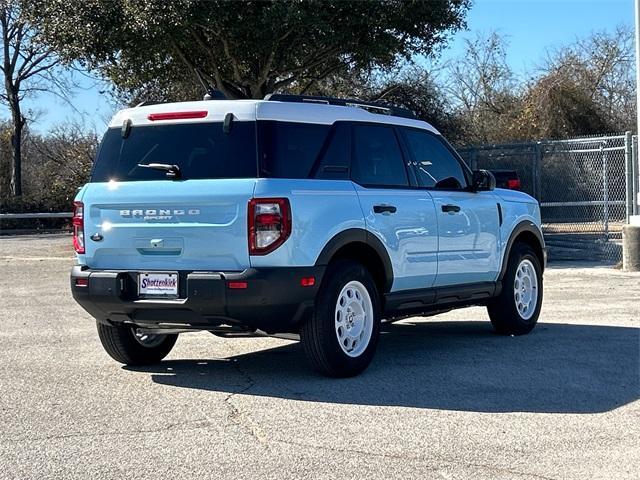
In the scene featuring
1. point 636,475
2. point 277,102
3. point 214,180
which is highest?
point 277,102

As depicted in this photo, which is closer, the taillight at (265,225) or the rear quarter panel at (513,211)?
the taillight at (265,225)

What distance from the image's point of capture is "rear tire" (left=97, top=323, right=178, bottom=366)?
7707 millimetres

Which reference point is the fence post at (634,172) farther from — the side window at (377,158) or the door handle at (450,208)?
the side window at (377,158)

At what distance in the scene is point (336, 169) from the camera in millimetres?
7285

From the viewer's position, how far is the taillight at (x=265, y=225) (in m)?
6.52

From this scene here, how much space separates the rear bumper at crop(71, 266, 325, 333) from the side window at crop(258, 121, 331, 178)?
A: 76cm

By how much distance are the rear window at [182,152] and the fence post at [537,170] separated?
1301cm

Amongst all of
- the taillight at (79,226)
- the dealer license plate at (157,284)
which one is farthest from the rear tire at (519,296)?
the taillight at (79,226)

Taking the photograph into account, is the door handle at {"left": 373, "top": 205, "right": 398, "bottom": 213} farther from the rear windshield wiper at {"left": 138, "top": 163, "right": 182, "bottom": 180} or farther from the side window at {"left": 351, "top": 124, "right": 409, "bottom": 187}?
the rear windshield wiper at {"left": 138, "top": 163, "right": 182, "bottom": 180}

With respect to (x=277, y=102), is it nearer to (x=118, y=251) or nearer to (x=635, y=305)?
(x=118, y=251)

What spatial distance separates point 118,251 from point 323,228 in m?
1.57

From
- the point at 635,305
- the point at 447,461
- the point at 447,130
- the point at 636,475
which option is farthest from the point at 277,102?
the point at 447,130

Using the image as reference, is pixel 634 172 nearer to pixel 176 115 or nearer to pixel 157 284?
pixel 176 115

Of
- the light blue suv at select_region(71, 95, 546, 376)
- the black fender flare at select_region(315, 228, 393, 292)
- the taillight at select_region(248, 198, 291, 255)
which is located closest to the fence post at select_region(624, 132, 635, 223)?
the light blue suv at select_region(71, 95, 546, 376)
